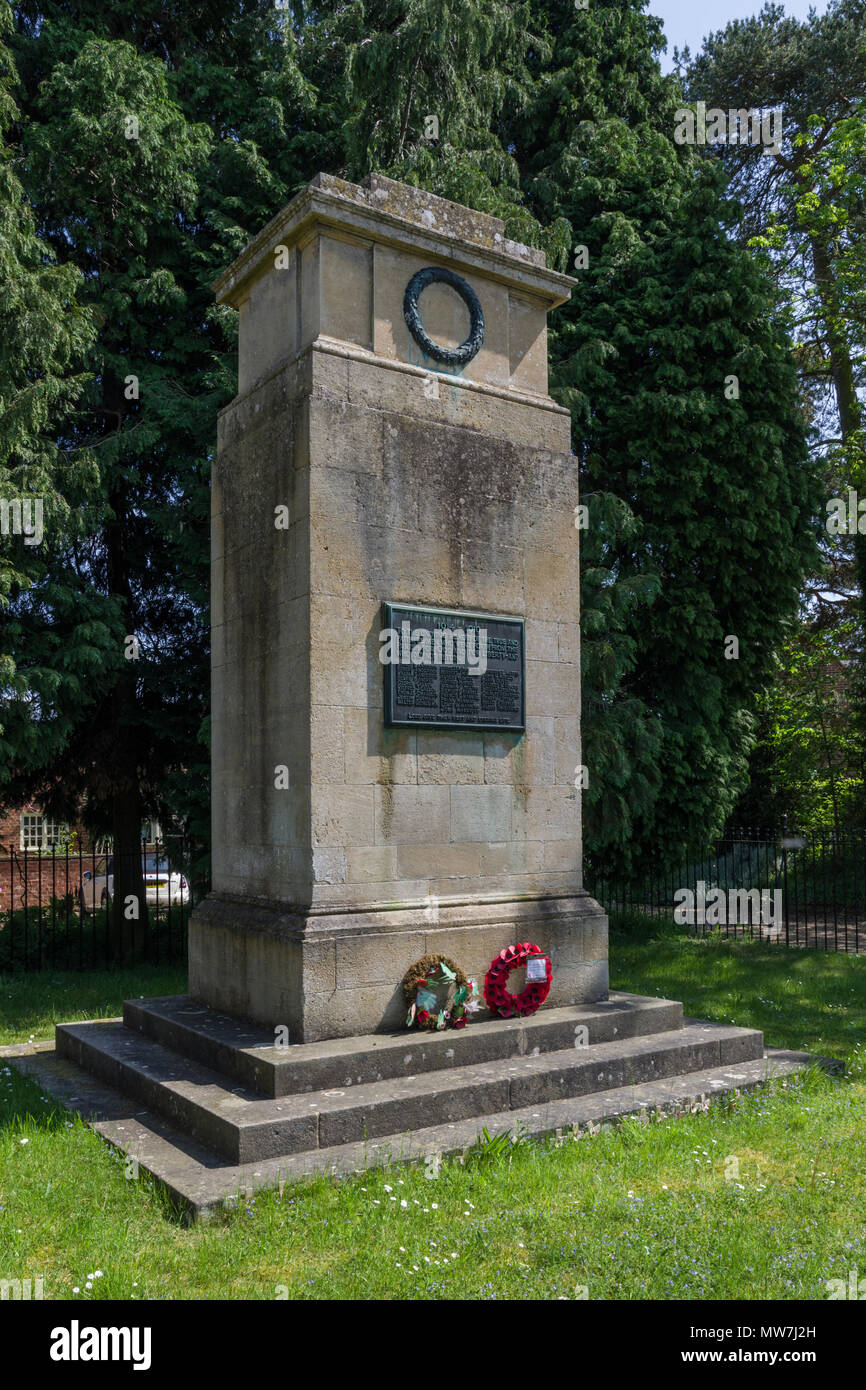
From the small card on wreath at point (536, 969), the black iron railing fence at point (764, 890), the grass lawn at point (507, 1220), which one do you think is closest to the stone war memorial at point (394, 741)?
the small card on wreath at point (536, 969)

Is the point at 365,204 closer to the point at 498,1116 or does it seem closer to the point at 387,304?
the point at 387,304

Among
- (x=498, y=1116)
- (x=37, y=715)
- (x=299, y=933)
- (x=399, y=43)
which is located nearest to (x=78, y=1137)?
(x=299, y=933)

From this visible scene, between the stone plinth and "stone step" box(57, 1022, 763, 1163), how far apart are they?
2.05 ft

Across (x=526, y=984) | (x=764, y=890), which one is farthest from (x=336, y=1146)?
(x=764, y=890)

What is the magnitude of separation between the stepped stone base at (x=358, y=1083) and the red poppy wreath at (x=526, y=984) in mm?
110

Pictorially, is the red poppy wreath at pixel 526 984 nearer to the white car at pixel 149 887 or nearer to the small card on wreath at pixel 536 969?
the small card on wreath at pixel 536 969

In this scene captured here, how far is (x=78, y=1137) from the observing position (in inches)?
228

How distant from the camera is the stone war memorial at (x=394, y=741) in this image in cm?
634

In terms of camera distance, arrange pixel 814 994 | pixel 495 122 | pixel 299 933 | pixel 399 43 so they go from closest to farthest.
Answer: pixel 299 933 < pixel 814 994 < pixel 399 43 < pixel 495 122

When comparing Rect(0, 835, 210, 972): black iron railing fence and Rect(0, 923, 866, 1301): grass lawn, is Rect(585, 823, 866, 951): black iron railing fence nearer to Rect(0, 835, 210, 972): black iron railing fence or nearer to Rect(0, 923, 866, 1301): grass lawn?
Rect(0, 835, 210, 972): black iron railing fence

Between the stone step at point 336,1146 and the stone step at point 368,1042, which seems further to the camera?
the stone step at point 368,1042

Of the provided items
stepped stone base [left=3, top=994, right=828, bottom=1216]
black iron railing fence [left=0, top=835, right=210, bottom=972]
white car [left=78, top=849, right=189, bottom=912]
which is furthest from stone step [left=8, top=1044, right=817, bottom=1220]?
white car [left=78, top=849, right=189, bottom=912]

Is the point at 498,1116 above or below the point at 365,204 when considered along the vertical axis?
below

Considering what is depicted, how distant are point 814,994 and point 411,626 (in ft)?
22.4
